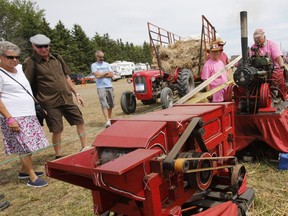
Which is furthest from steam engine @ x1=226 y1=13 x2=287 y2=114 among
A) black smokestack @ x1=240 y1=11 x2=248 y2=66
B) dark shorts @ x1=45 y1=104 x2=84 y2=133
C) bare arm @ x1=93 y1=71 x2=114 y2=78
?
→ bare arm @ x1=93 y1=71 x2=114 y2=78

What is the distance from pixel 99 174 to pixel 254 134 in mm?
2813

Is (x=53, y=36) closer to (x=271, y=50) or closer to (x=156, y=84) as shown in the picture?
(x=156, y=84)

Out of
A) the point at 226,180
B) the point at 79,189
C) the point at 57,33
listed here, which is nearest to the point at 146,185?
the point at 226,180

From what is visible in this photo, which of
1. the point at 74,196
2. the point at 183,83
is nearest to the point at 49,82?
the point at 74,196

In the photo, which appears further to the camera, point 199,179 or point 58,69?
point 58,69

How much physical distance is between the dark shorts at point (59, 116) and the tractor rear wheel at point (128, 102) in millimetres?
3634

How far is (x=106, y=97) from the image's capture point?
6395 millimetres

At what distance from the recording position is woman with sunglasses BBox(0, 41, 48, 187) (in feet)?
10.7

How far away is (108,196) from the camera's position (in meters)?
2.07

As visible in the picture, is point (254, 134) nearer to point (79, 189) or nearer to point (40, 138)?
point (79, 189)

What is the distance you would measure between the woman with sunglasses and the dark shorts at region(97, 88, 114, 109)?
9.03 feet

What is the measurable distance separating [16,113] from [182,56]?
749 centimetres

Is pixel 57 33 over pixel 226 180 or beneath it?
over

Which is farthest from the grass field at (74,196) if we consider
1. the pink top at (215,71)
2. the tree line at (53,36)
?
the tree line at (53,36)
